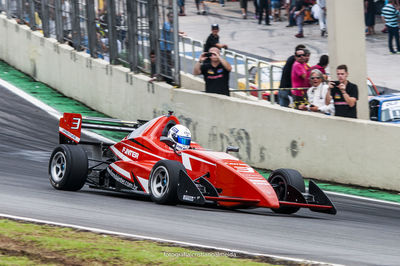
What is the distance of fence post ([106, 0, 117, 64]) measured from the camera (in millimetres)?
19031

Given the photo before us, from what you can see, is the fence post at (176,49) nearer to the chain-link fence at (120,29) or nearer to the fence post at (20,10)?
the chain-link fence at (120,29)

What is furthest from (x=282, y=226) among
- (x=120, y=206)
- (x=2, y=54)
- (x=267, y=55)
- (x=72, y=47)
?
(x=267, y=55)

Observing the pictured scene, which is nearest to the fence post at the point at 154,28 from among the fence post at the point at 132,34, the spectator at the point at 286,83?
the fence post at the point at 132,34

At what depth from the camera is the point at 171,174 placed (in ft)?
32.0

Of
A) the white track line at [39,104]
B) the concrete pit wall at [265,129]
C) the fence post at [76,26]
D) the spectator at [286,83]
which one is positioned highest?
the fence post at [76,26]

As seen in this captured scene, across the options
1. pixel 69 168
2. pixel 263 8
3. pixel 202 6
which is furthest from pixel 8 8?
pixel 69 168

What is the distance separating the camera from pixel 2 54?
24969mm

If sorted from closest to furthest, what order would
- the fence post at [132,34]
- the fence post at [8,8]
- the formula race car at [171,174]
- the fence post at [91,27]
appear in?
the formula race car at [171,174], the fence post at [132,34], the fence post at [91,27], the fence post at [8,8]

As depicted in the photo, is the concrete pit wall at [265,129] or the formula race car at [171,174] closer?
the formula race car at [171,174]

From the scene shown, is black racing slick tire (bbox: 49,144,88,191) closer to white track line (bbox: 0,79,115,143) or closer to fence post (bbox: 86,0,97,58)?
white track line (bbox: 0,79,115,143)

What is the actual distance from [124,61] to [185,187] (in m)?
9.77

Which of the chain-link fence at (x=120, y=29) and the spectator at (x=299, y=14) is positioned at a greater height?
the chain-link fence at (x=120, y=29)

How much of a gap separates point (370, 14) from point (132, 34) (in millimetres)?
13653

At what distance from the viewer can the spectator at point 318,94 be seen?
13805mm
